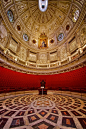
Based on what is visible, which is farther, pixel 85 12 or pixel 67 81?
pixel 67 81

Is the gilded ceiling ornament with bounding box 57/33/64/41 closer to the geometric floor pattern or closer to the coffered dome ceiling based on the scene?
the coffered dome ceiling

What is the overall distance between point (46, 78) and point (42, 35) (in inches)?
457

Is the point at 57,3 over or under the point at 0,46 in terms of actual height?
over

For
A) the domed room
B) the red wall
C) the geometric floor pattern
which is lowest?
the geometric floor pattern

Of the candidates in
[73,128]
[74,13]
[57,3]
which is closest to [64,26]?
[74,13]

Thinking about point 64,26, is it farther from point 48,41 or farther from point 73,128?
point 73,128

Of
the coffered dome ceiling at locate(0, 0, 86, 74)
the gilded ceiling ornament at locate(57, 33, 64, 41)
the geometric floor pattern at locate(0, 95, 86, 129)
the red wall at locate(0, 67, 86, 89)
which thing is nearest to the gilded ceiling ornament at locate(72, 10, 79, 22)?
the coffered dome ceiling at locate(0, 0, 86, 74)

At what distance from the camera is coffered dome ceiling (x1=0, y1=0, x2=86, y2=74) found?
836 centimetres

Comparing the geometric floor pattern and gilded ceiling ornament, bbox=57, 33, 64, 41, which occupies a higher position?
gilded ceiling ornament, bbox=57, 33, 64, 41

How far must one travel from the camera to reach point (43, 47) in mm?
14375

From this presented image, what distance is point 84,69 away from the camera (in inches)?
269

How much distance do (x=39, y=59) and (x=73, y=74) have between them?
855 cm

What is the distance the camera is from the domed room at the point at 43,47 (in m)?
7.46

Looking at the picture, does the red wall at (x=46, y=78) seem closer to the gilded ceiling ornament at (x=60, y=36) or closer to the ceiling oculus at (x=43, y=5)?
the gilded ceiling ornament at (x=60, y=36)
